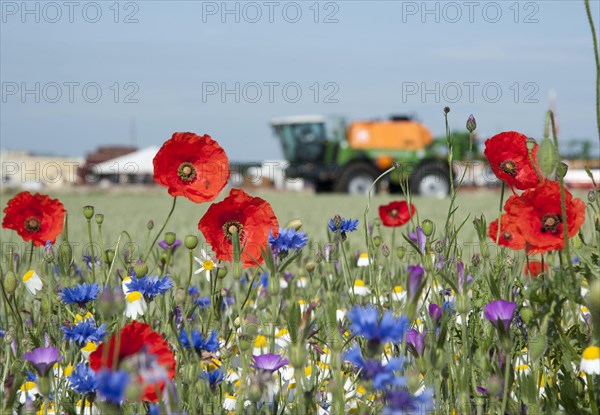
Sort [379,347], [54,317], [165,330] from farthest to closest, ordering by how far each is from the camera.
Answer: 1. [54,317]
2. [165,330]
3. [379,347]

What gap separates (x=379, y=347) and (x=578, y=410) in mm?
529

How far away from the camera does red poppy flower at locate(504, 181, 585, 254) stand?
53.4 inches

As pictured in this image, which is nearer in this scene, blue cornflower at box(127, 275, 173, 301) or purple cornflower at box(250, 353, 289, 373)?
purple cornflower at box(250, 353, 289, 373)

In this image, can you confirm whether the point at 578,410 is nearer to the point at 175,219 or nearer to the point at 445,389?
the point at 445,389

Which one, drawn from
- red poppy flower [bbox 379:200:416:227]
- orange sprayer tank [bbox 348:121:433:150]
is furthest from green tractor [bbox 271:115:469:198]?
red poppy flower [bbox 379:200:416:227]

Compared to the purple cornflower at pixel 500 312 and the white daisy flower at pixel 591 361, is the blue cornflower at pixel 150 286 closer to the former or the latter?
the purple cornflower at pixel 500 312

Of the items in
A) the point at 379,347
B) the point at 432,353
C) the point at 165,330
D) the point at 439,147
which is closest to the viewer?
the point at 379,347

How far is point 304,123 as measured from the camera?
17.9m

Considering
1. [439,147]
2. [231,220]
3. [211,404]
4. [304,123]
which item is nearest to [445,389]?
[211,404]

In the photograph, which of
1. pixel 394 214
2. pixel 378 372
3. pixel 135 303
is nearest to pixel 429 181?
pixel 394 214

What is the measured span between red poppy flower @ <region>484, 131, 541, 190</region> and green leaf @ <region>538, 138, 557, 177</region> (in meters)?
0.54

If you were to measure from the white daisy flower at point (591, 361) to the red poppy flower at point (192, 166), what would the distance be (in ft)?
2.73

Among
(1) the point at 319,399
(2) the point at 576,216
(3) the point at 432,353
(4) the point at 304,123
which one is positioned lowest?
(1) the point at 319,399

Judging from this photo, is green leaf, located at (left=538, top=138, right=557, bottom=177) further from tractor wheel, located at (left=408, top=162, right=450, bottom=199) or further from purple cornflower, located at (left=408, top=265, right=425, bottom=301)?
tractor wheel, located at (left=408, top=162, right=450, bottom=199)
